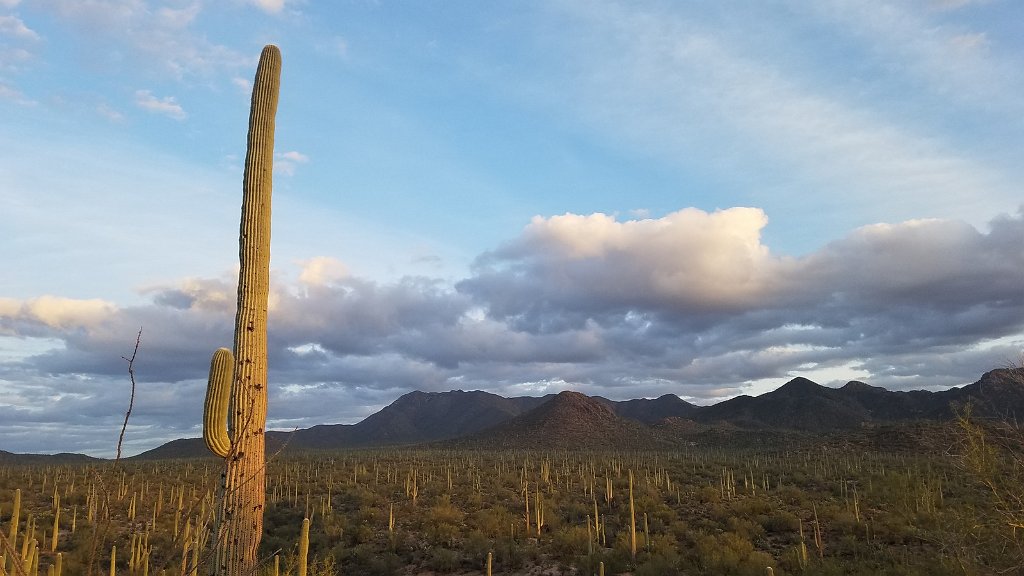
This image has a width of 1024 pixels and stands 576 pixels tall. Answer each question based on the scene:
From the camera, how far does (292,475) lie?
3441cm

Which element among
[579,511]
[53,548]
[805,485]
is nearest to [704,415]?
[805,485]

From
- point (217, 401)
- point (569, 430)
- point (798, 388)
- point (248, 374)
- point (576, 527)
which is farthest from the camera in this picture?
point (798, 388)

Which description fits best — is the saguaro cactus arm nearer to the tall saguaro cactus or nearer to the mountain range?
the tall saguaro cactus

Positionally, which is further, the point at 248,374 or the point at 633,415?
the point at 633,415

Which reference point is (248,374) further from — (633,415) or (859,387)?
(633,415)

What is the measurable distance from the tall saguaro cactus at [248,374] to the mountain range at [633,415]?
3908cm

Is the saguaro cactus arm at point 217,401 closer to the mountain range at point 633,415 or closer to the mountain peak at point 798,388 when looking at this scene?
the mountain range at point 633,415

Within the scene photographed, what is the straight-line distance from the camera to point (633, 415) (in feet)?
589

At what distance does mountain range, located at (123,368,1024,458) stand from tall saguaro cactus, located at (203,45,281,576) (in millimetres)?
39079

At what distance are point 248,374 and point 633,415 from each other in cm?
18000

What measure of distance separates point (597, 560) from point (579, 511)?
6258 mm

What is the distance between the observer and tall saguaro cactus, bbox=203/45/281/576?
639cm

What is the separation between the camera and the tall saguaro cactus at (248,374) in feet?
21.0

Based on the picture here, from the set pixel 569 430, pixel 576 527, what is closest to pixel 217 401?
pixel 576 527
